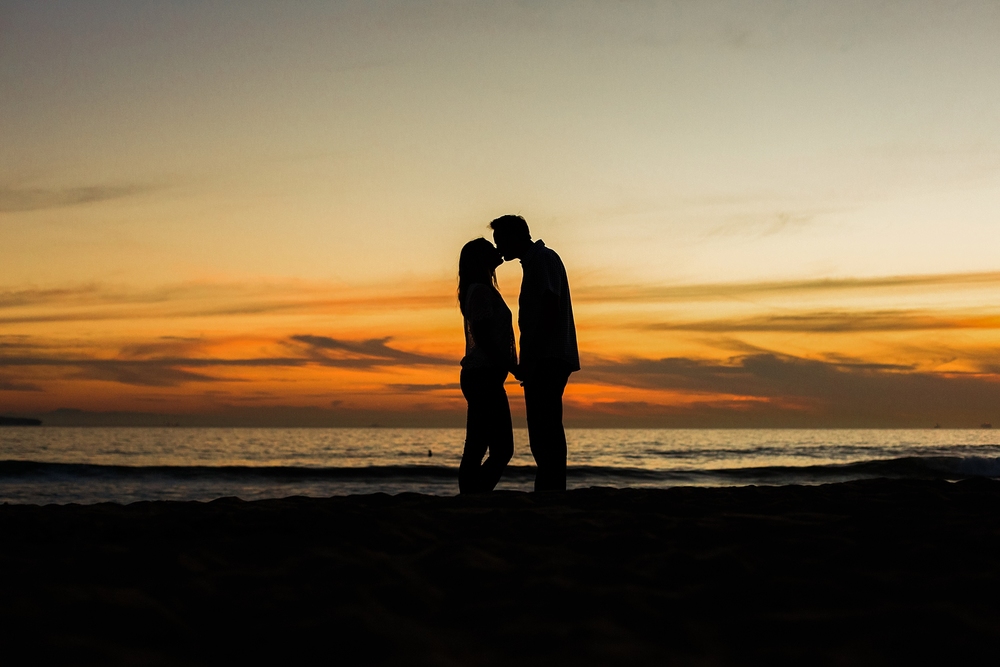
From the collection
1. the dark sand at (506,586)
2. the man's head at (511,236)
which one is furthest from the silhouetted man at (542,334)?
the dark sand at (506,586)

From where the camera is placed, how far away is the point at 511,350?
4797 millimetres

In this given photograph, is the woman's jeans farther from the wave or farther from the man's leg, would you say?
the wave

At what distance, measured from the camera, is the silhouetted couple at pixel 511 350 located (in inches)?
183

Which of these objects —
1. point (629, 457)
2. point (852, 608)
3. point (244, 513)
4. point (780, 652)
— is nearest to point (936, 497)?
point (852, 608)

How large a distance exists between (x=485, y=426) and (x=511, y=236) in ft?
3.93

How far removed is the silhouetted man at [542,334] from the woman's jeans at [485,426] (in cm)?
15

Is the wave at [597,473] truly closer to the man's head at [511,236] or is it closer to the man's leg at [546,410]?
the man's leg at [546,410]

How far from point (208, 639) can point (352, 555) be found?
0.90m

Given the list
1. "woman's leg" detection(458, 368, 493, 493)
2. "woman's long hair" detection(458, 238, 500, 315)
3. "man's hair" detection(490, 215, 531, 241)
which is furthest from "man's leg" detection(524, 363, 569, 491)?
"man's hair" detection(490, 215, 531, 241)

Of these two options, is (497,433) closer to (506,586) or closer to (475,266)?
(475,266)

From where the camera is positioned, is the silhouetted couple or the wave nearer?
the silhouetted couple

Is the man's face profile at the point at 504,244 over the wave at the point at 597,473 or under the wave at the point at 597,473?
over

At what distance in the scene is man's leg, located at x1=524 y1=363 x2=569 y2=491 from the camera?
4.68m

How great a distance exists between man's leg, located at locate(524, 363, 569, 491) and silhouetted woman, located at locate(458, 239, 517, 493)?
16 cm
